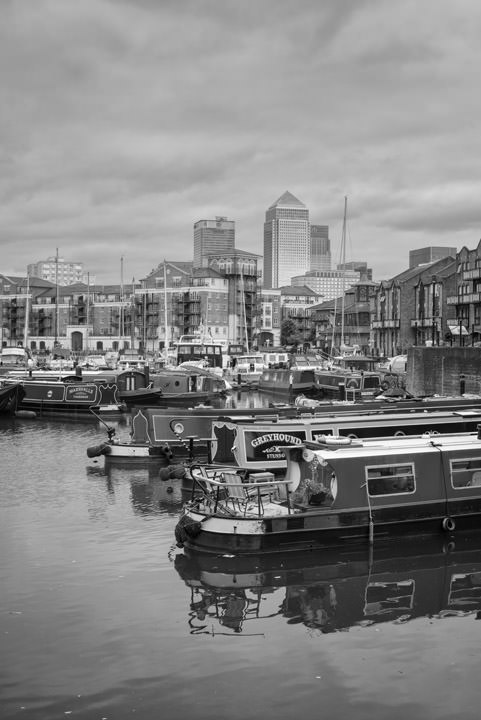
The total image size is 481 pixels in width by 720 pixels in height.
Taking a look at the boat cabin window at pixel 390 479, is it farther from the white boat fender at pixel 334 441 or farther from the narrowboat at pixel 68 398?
the narrowboat at pixel 68 398

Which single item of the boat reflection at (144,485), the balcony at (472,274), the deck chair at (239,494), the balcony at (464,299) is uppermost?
the balcony at (472,274)

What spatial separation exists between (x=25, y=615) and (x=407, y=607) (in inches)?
297

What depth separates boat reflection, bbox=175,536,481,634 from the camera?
51.5 feet

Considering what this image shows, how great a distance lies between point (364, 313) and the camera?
12900cm

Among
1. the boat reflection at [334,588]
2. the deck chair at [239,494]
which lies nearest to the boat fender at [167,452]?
the deck chair at [239,494]

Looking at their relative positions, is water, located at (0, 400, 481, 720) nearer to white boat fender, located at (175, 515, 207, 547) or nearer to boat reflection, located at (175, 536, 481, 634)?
boat reflection, located at (175, 536, 481, 634)

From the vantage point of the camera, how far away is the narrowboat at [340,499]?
1909 centimetres

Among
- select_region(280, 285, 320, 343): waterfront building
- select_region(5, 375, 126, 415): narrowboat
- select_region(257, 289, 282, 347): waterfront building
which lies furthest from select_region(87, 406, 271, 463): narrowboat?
select_region(280, 285, 320, 343): waterfront building

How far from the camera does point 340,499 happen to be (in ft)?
65.2

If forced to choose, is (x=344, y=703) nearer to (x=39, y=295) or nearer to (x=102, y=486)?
(x=102, y=486)

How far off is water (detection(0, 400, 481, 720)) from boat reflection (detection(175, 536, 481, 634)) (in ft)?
0.16

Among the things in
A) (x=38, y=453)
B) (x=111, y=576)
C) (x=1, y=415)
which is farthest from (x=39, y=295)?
(x=111, y=576)

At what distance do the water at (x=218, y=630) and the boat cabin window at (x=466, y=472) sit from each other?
68.7 inches

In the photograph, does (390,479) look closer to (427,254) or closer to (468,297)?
(468,297)
